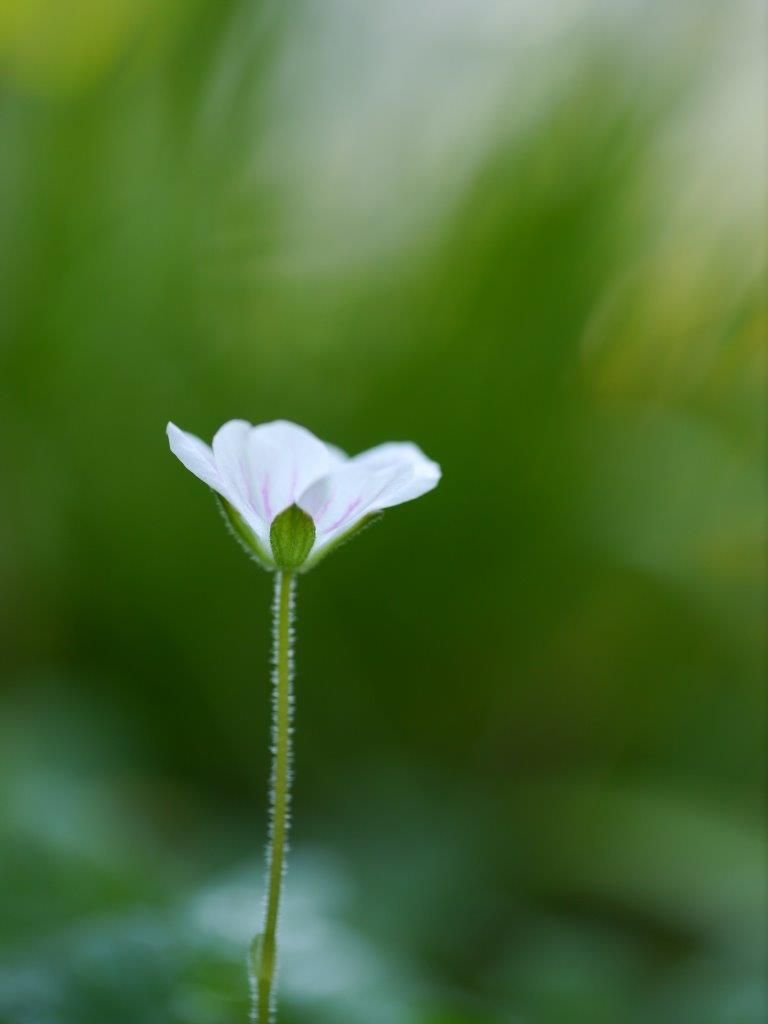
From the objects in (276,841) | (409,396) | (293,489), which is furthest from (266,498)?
(409,396)

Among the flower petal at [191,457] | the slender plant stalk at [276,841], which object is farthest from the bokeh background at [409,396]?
the flower petal at [191,457]

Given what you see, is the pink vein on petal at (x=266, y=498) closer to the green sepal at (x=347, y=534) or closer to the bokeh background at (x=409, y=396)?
the green sepal at (x=347, y=534)

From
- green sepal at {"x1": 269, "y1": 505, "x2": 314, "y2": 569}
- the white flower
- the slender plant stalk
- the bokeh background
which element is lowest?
the slender plant stalk

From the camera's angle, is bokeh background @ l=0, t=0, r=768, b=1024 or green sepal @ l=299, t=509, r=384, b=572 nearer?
green sepal @ l=299, t=509, r=384, b=572

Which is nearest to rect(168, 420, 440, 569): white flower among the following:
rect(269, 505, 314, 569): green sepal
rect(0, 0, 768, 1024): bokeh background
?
rect(269, 505, 314, 569): green sepal

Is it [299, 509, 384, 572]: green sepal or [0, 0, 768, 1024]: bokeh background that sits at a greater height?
[0, 0, 768, 1024]: bokeh background

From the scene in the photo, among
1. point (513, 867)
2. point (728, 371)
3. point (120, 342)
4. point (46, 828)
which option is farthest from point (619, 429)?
point (46, 828)

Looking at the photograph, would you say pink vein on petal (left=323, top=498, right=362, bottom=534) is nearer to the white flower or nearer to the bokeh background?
the white flower
